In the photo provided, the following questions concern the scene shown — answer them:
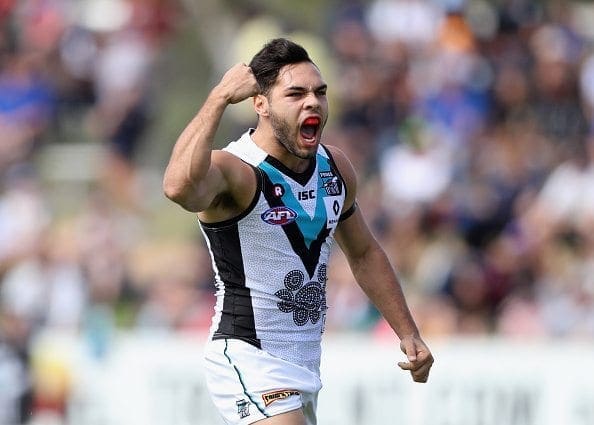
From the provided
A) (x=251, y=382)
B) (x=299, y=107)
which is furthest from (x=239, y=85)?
(x=251, y=382)

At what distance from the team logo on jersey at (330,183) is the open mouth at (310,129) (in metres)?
0.37

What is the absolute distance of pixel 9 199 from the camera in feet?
53.9

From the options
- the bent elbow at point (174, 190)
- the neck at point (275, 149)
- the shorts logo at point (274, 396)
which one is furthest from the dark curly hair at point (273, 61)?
the shorts logo at point (274, 396)

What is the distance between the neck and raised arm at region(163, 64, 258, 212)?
558mm

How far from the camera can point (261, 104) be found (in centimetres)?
675

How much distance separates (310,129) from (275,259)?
2.15ft

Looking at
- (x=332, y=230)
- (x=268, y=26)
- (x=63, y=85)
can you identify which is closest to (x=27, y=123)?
(x=63, y=85)

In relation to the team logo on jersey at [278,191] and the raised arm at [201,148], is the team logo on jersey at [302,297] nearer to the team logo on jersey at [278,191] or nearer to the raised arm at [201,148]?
the team logo on jersey at [278,191]

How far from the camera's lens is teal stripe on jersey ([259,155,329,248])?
22.0ft

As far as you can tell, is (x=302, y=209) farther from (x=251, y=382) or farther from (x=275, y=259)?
(x=251, y=382)

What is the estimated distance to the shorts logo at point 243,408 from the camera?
6.67 metres

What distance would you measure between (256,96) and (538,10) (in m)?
8.74

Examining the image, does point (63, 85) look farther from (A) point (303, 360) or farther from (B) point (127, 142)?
(A) point (303, 360)

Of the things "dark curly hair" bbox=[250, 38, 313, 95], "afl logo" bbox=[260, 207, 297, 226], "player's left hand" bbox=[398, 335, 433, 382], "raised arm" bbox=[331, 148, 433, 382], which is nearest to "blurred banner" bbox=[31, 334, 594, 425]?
"raised arm" bbox=[331, 148, 433, 382]
